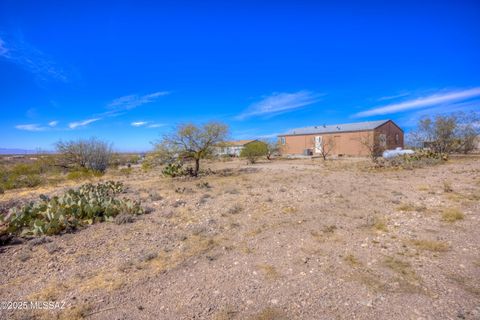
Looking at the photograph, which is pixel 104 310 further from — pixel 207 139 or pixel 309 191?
pixel 207 139

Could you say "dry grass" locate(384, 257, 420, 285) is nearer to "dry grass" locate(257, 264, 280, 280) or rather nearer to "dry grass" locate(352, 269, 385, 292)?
"dry grass" locate(352, 269, 385, 292)

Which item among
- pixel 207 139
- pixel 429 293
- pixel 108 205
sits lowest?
pixel 429 293

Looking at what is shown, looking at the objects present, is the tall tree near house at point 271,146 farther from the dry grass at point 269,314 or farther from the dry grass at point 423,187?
the dry grass at point 269,314

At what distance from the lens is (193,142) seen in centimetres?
1525

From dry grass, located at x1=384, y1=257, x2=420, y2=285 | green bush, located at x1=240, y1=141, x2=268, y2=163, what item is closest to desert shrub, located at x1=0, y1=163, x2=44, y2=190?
dry grass, located at x1=384, y1=257, x2=420, y2=285

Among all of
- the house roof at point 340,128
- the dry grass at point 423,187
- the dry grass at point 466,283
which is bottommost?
the dry grass at point 466,283

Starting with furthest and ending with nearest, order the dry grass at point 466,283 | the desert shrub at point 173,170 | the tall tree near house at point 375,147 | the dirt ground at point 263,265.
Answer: the tall tree near house at point 375,147 < the desert shrub at point 173,170 < the dry grass at point 466,283 < the dirt ground at point 263,265

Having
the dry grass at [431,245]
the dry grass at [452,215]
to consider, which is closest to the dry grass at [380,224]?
the dry grass at [431,245]

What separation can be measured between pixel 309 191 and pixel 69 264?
796 cm

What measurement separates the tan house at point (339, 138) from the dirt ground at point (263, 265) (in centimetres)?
2617

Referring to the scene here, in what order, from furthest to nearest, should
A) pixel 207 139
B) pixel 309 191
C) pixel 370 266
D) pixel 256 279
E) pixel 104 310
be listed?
pixel 207 139 → pixel 309 191 → pixel 370 266 → pixel 256 279 → pixel 104 310

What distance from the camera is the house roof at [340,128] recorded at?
110 feet

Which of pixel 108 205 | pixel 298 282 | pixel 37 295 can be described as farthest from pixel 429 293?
pixel 108 205

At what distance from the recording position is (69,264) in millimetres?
4230
